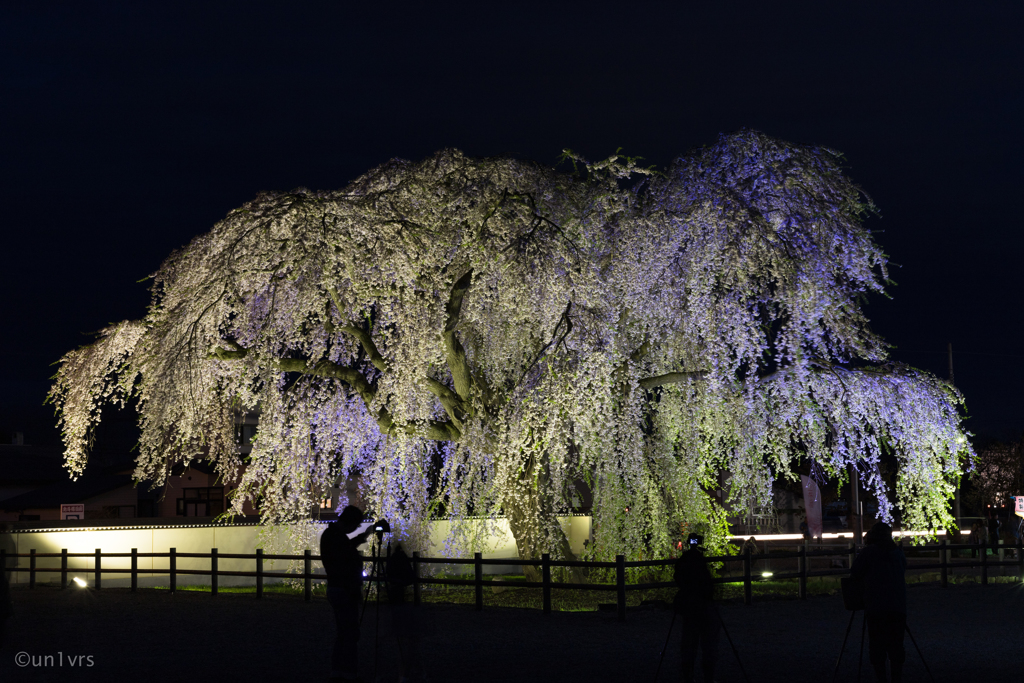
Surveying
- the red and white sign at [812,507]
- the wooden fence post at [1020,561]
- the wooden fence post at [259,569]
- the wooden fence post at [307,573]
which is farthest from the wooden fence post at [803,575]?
the wooden fence post at [259,569]

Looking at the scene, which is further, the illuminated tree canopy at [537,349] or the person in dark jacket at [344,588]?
the illuminated tree canopy at [537,349]

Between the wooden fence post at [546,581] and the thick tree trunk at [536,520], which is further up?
the thick tree trunk at [536,520]

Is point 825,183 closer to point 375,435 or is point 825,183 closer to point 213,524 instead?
point 375,435

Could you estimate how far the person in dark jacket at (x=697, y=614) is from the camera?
26.1 feet

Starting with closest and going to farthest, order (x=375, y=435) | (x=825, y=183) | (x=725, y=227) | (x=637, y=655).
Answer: (x=637, y=655) → (x=725, y=227) → (x=825, y=183) → (x=375, y=435)

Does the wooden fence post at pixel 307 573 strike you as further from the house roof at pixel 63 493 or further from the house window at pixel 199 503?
the house window at pixel 199 503

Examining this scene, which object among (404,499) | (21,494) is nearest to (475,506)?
(404,499)

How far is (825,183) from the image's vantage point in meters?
14.9

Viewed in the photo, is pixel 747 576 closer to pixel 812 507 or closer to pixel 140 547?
pixel 812 507

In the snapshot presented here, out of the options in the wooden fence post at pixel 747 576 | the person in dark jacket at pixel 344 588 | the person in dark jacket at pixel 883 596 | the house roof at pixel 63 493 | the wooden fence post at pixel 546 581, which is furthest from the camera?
the house roof at pixel 63 493

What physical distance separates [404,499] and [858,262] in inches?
307

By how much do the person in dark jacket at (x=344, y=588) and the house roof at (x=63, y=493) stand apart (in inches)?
1222

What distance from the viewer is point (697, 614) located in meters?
8.00

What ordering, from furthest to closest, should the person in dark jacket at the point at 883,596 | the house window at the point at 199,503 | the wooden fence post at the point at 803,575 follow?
the house window at the point at 199,503, the wooden fence post at the point at 803,575, the person in dark jacket at the point at 883,596
